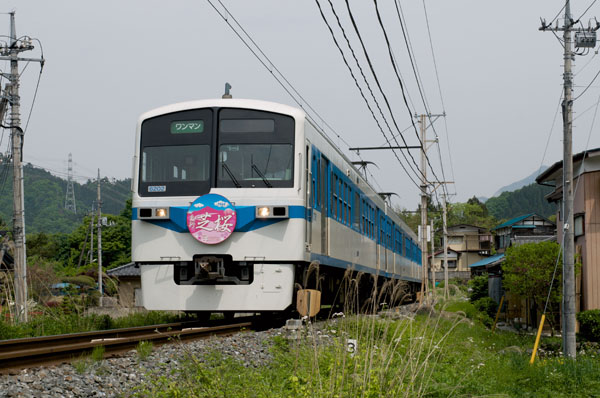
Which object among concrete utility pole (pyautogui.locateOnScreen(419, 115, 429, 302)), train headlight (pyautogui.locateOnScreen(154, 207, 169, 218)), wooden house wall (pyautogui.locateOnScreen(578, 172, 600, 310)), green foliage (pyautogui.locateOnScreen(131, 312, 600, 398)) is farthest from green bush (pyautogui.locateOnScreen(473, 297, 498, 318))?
train headlight (pyautogui.locateOnScreen(154, 207, 169, 218))

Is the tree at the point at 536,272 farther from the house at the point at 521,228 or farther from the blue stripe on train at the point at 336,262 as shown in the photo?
the house at the point at 521,228

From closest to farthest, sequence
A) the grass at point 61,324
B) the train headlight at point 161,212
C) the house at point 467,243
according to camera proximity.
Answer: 1. the grass at point 61,324
2. the train headlight at point 161,212
3. the house at point 467,243

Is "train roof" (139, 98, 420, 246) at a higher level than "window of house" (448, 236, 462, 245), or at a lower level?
lower

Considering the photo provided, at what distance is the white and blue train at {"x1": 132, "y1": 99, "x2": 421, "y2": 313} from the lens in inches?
365

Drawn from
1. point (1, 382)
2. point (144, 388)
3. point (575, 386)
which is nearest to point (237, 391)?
point (144, 388)

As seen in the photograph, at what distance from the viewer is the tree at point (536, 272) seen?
68.7ft

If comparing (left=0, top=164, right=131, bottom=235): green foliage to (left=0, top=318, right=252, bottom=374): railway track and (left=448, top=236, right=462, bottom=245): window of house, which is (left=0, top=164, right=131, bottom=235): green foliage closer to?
(left=448, top=236, right=462, bottom=245): window of house

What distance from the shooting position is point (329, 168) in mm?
11500

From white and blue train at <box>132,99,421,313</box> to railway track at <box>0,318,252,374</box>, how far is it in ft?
1.82

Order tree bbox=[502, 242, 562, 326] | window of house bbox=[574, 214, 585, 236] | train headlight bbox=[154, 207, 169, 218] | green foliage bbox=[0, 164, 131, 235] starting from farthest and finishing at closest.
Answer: green foliage bbox=[0, 164, 131, 235], tree bbox=[502, 242, 562, 326], window of house bbox=[574, 214, 585, 236], train headlight bbox=[154, 207, 169, 218]

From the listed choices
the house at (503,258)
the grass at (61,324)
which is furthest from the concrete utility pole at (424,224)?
the grass at (61,324)

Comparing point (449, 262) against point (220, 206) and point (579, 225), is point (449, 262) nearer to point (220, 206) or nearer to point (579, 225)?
point (579, 225)

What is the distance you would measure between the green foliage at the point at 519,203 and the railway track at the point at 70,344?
461 ft

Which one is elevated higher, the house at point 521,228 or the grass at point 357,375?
the house at point 521,228
